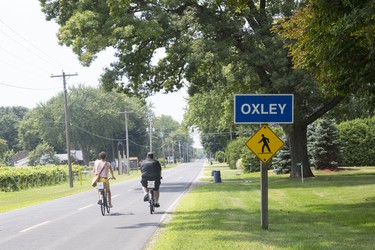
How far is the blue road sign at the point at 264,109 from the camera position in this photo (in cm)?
1104

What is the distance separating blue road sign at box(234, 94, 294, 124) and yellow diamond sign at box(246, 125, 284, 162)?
0.23m

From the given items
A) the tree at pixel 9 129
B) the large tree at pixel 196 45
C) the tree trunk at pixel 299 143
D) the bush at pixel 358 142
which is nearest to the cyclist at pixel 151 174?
the large tree at pixel 196 45

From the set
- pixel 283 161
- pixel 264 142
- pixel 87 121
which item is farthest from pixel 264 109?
pixel 87 121

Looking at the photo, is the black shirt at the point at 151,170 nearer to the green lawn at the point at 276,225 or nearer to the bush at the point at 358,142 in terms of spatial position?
the green lawn at the point at 276,225

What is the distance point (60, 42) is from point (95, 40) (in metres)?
2.99

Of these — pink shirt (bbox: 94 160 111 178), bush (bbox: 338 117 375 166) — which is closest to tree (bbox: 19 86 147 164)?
bush (bbox: 338 117 375 166)

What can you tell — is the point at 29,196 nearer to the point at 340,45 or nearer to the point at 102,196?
the point at 102,196

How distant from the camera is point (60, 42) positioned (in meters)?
28.1

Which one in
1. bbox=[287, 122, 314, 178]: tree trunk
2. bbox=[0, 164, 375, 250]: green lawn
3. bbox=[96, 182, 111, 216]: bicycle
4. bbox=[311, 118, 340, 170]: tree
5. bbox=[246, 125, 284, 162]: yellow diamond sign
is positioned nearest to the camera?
bbox=[0, 164, 375, 250]: green lawn

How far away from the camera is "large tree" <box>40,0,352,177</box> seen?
2625cm

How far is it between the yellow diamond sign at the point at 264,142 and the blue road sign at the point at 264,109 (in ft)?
0.77

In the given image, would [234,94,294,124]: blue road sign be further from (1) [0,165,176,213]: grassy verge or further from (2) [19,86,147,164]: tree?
(2) [19,86,147,164]: tree

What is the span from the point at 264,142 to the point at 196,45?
1669cm

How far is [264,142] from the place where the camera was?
11000 mm
